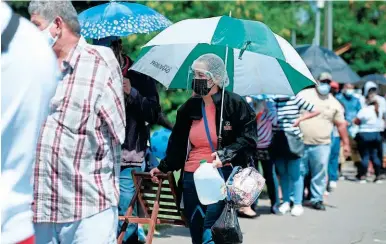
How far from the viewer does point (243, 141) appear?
6.29 meters

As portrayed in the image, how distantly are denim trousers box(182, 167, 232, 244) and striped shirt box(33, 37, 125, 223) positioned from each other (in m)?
2.28

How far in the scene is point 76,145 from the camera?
3939 millimetres

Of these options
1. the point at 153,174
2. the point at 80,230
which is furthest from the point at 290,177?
the point at 80,230

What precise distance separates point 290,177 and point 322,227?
113cm

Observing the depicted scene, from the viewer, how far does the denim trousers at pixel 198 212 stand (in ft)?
20.3

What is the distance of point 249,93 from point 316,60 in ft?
20.5

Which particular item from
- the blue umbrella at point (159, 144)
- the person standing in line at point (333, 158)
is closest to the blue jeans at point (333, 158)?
the person standing in line at point (333, 158)

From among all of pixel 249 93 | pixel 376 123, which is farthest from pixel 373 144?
pixel 249 93

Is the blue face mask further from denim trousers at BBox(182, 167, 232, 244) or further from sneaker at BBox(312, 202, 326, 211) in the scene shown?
denim trousers at BBox(182, 167, 232, 244)

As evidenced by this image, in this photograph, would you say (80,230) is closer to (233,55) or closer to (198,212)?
(198,212)

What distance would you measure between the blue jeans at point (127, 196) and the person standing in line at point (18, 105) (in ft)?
13.8

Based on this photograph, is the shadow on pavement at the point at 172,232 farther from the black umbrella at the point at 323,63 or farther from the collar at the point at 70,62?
the collar at the point at 70,62

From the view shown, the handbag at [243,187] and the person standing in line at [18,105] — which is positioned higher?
the person standing in line at [18,105]

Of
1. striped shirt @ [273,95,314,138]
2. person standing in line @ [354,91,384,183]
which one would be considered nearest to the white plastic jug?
striped shirt @ [273,95,314,138]
